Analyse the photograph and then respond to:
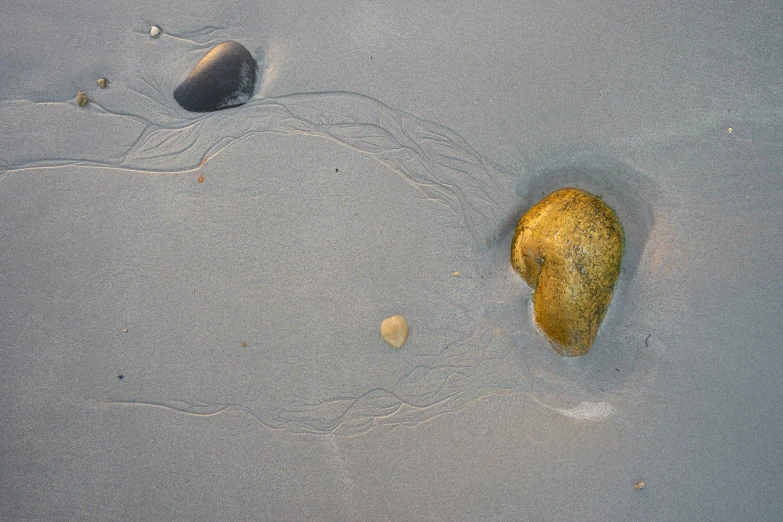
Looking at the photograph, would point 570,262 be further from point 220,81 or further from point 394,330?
point 220,81

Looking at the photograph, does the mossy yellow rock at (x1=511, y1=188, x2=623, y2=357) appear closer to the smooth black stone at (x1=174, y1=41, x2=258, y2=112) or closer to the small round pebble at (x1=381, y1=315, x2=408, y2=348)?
the small round pebble at (x1=381, y1=315, x2=408, y2=348)

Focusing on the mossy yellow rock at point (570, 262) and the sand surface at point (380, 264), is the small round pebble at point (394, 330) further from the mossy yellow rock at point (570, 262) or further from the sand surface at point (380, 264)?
the mossy yellow rock at point (570, 262)

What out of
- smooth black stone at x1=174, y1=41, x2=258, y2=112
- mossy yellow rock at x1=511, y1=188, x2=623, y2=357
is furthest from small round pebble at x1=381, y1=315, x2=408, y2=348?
smooth black stone at x1=174, y1=41, x2=258, y2=112

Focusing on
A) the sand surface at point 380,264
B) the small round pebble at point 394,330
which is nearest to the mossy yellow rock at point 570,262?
the sand surface at point 380,264

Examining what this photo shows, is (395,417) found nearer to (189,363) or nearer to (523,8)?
(189,363)

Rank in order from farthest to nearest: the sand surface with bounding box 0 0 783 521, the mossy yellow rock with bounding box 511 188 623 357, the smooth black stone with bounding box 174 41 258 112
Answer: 1. the smooth black stone with bounding box 174 41 258 112
2. the sand surface with bounding box 0 0 783 521
3. the mossy yellow rock with bounding box 511 188 623 357

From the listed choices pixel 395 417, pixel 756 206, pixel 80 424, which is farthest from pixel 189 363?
pixel 756 206
